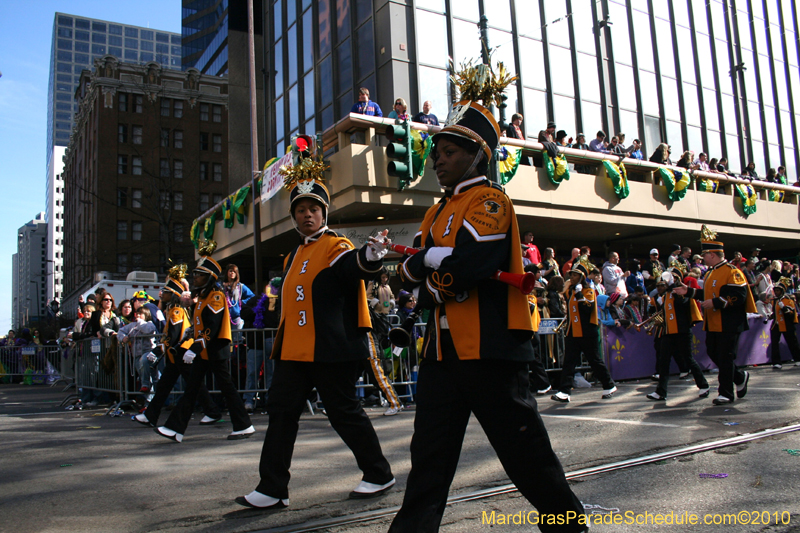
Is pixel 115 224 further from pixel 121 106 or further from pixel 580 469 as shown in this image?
pixel 580 469

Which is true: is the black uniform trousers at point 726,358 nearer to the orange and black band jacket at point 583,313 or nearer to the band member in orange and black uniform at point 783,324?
the orange and black band jacket at point 583,313

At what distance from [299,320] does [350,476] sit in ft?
4.42

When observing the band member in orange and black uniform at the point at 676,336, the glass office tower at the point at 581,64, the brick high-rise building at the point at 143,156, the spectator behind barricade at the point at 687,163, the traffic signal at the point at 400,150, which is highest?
the brick high-rise building at the point at 143,156

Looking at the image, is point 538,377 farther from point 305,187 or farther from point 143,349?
point 143,349

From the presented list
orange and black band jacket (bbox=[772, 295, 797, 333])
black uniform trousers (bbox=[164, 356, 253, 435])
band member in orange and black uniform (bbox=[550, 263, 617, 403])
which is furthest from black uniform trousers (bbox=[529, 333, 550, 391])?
orange and black band jacket (bbox=[772, 295, 797, 333])

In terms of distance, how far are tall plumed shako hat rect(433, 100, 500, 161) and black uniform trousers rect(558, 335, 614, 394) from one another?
6.73 metres

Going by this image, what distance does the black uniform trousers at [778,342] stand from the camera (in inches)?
572

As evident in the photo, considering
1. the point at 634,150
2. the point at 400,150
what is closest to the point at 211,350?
the point at 400,150

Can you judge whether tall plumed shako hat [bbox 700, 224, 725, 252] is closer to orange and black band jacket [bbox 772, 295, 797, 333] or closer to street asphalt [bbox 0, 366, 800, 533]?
street asphalt [bbox 0, 366, 800, 533]

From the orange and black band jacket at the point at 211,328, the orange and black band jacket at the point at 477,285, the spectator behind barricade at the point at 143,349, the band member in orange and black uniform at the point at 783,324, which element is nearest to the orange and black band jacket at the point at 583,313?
the orange and black band jacket at the point at 211,328

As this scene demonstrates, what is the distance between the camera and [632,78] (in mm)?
25547

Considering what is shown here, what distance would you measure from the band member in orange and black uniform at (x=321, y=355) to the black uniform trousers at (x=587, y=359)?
5.58m

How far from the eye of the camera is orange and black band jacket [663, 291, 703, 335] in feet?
29.0

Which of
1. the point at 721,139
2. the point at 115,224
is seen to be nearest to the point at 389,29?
the point at 721,139
